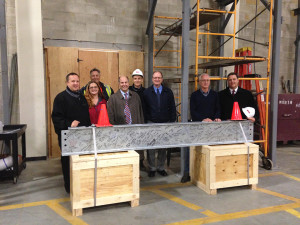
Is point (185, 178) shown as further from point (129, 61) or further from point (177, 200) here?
point (129, 61)

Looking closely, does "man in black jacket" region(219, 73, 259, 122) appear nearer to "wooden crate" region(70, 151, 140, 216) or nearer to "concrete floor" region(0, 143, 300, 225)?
"concrete floor" region(0, 143, 300, 225)

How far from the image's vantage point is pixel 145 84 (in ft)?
23.2

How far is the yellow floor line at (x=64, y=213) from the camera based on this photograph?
10.4 feet

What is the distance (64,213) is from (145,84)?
14.1 feet

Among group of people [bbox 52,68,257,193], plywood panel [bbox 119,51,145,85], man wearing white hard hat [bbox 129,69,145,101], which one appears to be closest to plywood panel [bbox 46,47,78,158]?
plywood panel [bbox 119,51,145,85]

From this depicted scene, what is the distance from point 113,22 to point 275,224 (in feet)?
18.4

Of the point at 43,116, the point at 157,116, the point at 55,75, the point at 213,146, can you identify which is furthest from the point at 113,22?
the point at 213,146

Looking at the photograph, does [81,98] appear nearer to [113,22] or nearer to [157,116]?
[157,116]

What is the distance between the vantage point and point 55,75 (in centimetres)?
624

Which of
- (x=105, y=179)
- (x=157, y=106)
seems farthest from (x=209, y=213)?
(x=157, y=106)

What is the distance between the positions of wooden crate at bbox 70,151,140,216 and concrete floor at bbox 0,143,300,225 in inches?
6.6

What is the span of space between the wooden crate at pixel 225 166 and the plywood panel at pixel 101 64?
3376mm

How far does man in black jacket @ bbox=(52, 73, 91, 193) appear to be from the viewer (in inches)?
152

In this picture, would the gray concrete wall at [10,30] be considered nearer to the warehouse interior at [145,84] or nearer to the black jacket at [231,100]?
the warehouse interior at [145,84]
